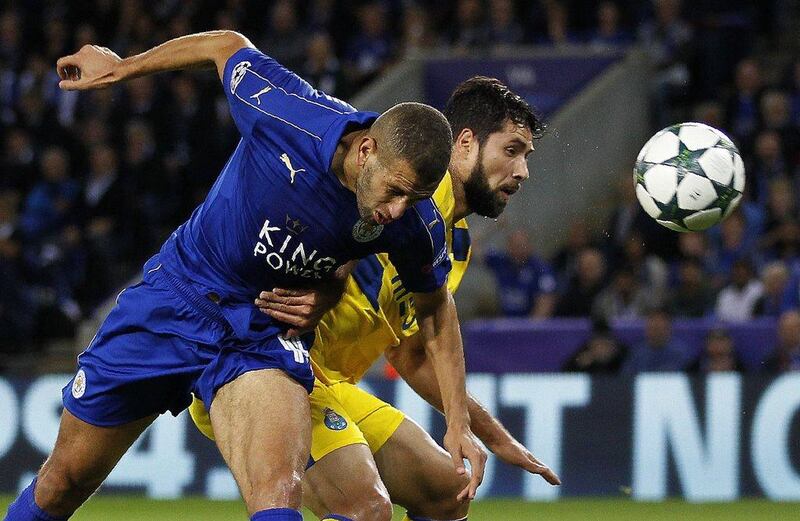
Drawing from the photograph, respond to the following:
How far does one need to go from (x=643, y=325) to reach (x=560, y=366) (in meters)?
0.65

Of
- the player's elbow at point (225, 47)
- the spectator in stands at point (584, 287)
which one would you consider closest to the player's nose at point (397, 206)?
the player's elbow at point (225, 47)

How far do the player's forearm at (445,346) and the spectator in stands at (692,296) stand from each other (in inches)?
241

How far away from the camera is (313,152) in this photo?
4.43m

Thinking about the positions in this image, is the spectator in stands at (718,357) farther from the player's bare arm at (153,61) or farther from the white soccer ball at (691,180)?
the player's bare arm at (153,61)

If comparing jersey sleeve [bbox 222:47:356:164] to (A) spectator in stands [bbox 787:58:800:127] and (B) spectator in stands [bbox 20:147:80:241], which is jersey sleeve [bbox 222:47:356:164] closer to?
(A) spectator in stands [bbox 787:58:800:127]

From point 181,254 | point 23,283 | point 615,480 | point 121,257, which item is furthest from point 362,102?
point 181,254

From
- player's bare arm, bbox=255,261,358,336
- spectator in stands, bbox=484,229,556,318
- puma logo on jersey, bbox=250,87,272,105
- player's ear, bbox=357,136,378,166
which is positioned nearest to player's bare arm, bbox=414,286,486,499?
player's bare arm, bbox=255,261,358,336

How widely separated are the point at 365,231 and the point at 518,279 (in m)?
6.82

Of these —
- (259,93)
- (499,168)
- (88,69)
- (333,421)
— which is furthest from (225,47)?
(333,421)

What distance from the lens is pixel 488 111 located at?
515 centimetres

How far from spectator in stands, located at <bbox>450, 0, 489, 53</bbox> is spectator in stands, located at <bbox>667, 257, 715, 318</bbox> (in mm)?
3422

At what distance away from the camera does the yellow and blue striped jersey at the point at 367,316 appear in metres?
5.15

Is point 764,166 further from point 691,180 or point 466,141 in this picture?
point 466,141

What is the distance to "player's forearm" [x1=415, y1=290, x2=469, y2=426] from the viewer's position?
4684 mm
